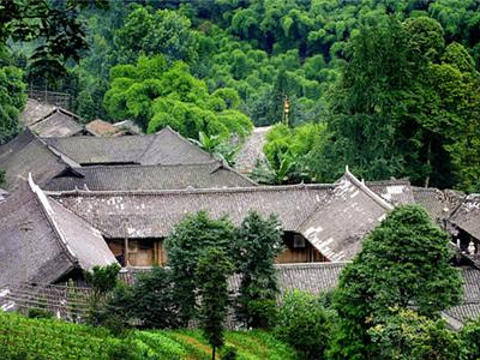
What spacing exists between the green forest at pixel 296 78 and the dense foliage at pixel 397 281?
10.1 m

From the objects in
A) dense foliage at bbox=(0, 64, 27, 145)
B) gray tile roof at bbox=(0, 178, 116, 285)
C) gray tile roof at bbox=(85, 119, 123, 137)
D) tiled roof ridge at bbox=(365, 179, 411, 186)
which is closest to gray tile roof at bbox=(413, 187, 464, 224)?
tiled roof ridge at bbox=(365, 179, 411, 186)

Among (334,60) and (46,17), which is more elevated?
(46,17)

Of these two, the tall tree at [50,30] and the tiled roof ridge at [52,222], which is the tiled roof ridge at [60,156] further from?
the tall tree at [50,30]

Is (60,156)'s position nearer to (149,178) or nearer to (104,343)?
(149,178)

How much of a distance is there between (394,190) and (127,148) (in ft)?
48.0

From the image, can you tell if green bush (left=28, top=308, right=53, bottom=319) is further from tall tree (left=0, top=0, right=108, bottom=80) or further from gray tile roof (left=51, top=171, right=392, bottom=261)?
tall tree (left=0, top=0, right=108, bottom=80)

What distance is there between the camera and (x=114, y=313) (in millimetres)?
20047

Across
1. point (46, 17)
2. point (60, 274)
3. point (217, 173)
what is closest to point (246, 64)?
point (217, 173)

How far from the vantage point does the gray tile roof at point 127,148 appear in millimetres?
42000

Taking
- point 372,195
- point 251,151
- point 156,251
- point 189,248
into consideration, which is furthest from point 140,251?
point 251,151

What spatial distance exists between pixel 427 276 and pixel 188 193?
527 inches

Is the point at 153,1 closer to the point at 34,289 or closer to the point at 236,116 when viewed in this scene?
the point at 236,116

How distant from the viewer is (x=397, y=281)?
18.4 metres

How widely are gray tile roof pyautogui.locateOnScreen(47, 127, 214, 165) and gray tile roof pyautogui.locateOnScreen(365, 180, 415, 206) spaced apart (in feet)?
32.8
